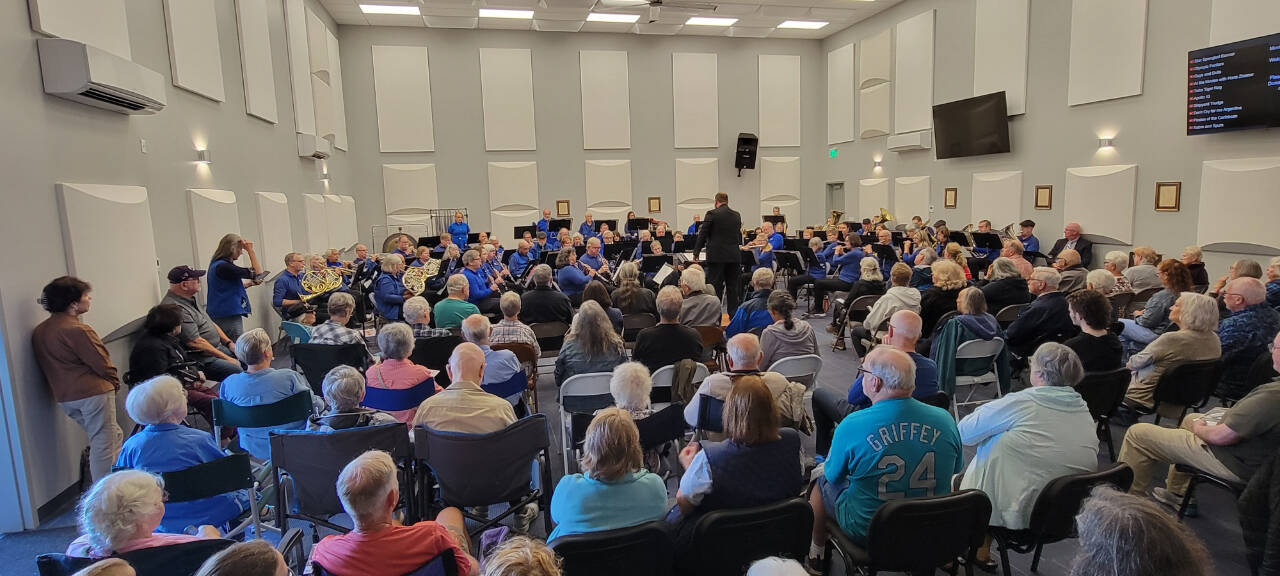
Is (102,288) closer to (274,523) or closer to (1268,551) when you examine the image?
(274,523)

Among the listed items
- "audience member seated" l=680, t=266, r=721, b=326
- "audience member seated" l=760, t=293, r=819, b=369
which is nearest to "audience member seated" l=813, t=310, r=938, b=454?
"audience member seated" l=760, t=293, r=819, b=369

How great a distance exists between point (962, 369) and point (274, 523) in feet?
15.3

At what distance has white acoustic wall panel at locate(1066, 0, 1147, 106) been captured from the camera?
8969 mm

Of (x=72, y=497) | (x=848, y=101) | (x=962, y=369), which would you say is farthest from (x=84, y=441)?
(x=848, y=101)

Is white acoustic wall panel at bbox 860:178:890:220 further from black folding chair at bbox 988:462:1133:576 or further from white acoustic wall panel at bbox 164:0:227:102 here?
black folding chair at bbox 988:462:1133:576

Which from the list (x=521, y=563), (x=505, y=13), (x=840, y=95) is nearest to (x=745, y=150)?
(x=840, y=95)

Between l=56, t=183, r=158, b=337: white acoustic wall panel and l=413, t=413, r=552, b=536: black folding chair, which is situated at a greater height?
l=56, t=183, r=158, b=337: white acoustic wall panel

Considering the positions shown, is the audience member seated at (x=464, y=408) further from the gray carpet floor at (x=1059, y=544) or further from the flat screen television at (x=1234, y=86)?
the flat screen television at (x=1234, y=86)

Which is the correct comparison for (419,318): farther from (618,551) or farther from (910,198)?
(910,198)

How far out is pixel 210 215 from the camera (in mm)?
6645

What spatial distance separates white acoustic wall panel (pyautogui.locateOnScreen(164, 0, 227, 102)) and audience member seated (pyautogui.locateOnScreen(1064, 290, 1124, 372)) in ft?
25.7

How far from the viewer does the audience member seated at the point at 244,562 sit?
64.4 inches

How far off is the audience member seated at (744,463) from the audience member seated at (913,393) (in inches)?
48.9

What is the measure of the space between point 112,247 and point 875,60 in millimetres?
14131
